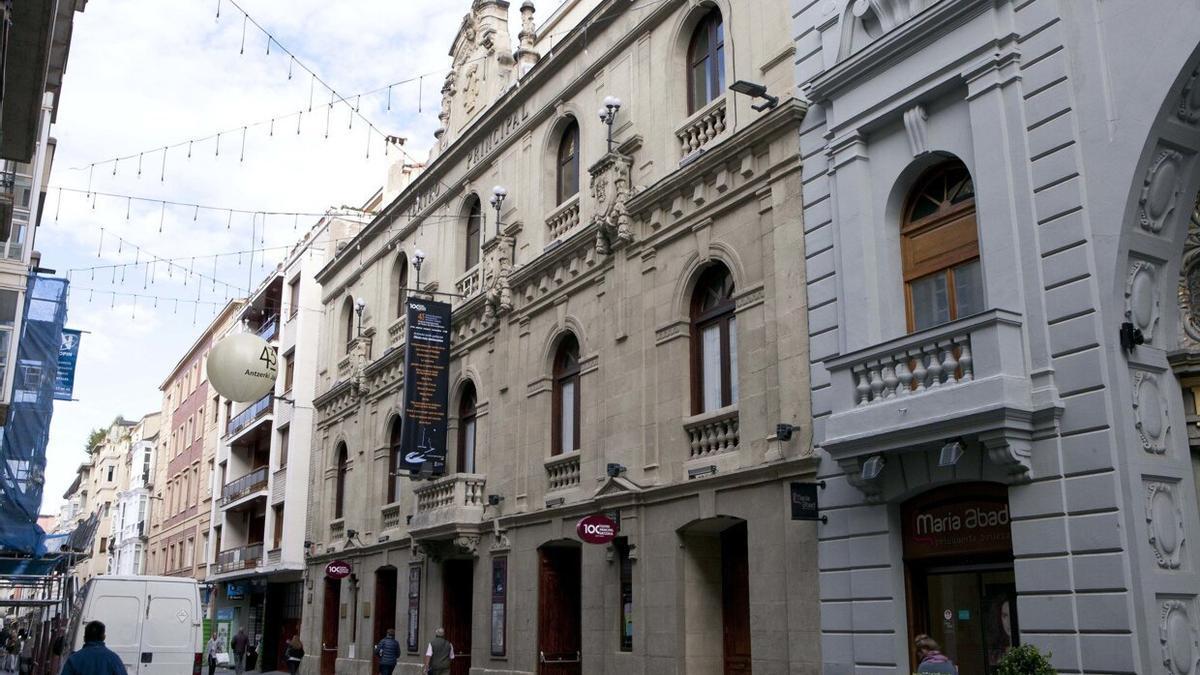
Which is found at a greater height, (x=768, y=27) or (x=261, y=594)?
(x=768, y=27)

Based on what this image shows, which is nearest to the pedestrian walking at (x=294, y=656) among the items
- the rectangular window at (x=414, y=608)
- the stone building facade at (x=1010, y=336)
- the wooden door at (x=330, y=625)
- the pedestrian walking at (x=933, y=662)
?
the wooden door at (x=330, y=625)

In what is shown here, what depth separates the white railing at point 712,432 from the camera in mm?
16297

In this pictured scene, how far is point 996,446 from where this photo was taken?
450 inches

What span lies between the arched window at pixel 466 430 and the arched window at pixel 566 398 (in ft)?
12.5

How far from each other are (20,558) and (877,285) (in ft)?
97.9

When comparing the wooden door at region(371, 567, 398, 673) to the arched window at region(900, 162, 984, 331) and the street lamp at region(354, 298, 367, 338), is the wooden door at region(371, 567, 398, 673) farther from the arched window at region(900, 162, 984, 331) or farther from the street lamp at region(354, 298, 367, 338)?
the arched window at region(900, 162, 984, 331)

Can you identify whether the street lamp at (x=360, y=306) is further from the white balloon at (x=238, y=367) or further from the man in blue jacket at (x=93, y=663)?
the man in blue jacket at (x=93, y=663)

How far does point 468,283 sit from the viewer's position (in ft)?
83.4

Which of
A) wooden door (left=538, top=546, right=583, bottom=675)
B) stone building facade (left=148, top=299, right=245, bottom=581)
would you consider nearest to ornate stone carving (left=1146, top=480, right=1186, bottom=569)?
wooden door (left=538, top=546, right=583, bottom=675)

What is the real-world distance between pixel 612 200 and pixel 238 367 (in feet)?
24.8

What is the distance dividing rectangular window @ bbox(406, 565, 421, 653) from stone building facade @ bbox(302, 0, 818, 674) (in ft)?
0.24

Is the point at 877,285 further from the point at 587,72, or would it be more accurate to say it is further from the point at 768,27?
the point at 587,72

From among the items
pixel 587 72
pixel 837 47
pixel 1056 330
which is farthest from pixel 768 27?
pixel 1056 330

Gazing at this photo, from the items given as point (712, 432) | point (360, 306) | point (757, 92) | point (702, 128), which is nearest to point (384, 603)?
point (360, 306)
